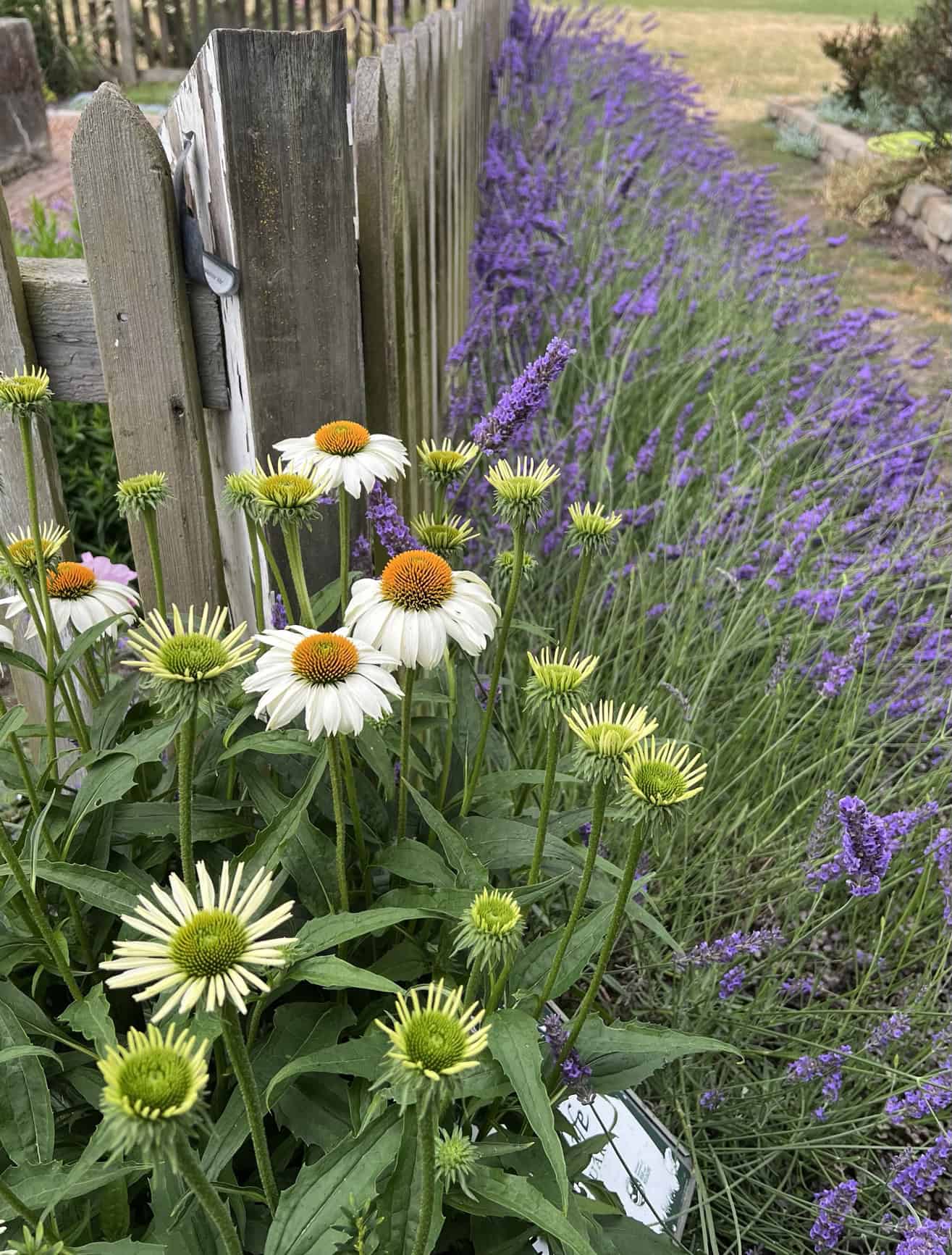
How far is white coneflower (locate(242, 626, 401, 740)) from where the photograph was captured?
1.00 m

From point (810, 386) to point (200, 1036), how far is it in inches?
134

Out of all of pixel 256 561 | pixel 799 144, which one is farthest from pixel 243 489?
pixel 799 144

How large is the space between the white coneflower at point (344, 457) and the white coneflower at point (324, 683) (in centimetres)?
30

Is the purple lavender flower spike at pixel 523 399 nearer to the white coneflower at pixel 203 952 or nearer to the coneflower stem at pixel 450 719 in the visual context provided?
the coneflower stem at pixel 450 719

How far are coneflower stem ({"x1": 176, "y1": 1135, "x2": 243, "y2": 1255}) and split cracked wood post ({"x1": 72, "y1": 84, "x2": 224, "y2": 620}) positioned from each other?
122cm

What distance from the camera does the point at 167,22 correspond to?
454 inches

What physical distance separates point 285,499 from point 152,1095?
768mm

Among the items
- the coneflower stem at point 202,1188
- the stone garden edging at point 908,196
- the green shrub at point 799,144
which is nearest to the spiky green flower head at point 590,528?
the coneflower stem at point 202,1188

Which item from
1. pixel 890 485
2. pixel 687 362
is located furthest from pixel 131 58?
pixel 890 485

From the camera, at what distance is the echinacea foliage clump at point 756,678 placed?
1605 millimetres

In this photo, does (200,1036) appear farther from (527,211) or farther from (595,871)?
(527,211)

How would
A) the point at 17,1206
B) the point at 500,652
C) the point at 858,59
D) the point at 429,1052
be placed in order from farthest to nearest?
the point at 858,59 < the point at 500,652 < the point at 17,1206 < the point at 429,1052

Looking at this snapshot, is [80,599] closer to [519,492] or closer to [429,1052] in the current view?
[519,492]

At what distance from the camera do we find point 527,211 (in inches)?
151
